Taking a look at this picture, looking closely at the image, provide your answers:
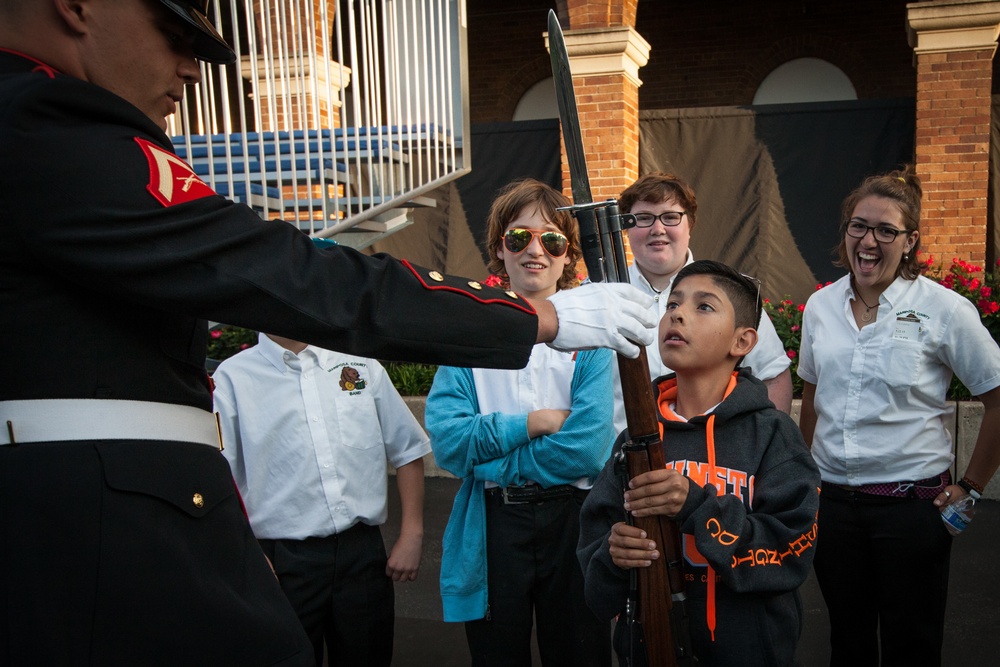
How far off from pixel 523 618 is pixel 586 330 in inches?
59.6

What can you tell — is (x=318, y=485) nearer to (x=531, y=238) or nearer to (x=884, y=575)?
(x=531, y=238)

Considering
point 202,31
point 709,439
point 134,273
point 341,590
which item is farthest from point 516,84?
point 134,273

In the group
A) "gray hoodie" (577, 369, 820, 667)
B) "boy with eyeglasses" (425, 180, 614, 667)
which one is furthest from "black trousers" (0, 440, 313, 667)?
"boy with eyeglasses" (425, 180, 614, 667)

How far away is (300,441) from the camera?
9.07 feet

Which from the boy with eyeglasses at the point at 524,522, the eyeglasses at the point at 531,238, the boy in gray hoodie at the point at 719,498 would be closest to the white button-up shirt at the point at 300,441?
the boy with eyeglasses at the point at 524,522

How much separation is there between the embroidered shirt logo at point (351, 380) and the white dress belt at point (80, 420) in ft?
4.65

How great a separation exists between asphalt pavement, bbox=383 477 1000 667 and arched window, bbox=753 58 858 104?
697 cm

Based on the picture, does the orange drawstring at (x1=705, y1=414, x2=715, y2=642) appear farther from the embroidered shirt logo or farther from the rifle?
the embroidered shirt logo

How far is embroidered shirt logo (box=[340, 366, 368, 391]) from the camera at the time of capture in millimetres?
2879

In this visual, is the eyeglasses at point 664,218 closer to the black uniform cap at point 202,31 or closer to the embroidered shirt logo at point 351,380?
the embroidered shirt logo at point 351,380

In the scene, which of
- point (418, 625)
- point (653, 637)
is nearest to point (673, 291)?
point (653, 637)

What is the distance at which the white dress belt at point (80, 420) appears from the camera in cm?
135

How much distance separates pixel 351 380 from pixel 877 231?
5.97 feet

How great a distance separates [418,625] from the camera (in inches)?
173
